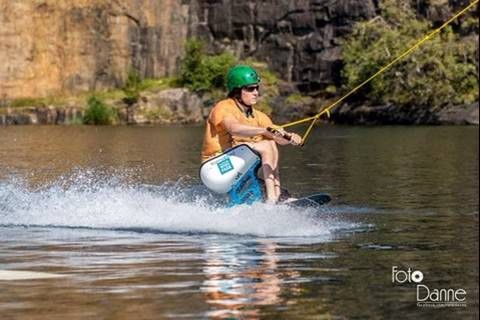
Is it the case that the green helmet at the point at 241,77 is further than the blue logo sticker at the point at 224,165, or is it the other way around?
the green helmet at the point at 241,77

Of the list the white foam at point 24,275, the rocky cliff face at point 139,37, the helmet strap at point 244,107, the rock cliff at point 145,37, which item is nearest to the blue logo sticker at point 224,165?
the helmet strap at point 244,107

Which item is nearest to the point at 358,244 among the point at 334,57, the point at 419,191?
the point at 419,191

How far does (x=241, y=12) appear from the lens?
118 meters

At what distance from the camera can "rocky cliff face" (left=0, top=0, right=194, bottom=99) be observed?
11619cm

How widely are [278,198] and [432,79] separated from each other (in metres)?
80.7

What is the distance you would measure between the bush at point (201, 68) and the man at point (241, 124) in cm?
8992

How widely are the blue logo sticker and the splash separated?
1.72ft

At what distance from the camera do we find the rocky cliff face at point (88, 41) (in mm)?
116188

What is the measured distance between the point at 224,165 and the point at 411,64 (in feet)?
269

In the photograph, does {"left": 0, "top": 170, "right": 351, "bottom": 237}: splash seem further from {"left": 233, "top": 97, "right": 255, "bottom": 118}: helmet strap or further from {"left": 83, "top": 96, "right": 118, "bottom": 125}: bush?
{"left": 83, "top": 96, "right": 118, "bottom": 125}: bush

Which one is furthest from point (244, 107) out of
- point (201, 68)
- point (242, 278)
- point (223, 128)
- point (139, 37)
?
point (139, 37)

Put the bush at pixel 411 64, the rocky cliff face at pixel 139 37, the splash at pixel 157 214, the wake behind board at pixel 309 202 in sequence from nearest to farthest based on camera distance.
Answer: the splash at pixel 157 214, the wake behind board at pixel 309 202, the bush at pixel 411 64, the rocky cliff face at pixel 139 37

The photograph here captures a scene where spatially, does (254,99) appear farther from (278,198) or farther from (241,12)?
(241,12)

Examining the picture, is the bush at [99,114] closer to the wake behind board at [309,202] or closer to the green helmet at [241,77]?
the green helmet at [241,77]
